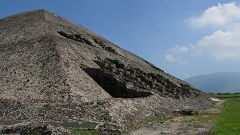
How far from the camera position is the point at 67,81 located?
33031 mm

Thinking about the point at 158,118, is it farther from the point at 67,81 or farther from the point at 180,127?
the point at 67,81

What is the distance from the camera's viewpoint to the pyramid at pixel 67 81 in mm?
27312

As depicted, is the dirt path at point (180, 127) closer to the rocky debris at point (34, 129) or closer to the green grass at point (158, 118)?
the green grass at point (158, 118)

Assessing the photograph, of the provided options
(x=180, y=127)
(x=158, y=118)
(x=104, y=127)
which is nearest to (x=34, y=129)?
(x=104, y=127)

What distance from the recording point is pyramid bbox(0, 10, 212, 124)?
2731 centimetres

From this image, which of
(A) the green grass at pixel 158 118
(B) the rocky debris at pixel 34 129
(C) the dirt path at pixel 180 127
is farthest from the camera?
(A) the green grass at pixel 158 118

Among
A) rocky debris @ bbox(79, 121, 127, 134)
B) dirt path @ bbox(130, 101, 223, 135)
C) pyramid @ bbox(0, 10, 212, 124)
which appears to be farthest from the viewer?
pyramid @ bbox(0, 10, 212, 124)

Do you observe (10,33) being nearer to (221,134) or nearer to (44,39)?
(44,39)

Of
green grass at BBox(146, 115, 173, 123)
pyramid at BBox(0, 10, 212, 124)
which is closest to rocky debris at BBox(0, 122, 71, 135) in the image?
pyramid at BBox(0, 10, 212, 124)

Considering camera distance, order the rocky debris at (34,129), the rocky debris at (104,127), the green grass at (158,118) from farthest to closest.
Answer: the green grass at (158,118)
the rocky debris at (104,127)
the rocky debris at (34,129)

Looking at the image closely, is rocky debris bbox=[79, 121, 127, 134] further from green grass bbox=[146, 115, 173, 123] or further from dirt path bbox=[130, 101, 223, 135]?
green grass bbox=[146, 115, 173, 123]

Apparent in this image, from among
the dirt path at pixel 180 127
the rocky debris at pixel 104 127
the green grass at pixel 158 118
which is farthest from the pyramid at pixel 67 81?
the dirt path at pixel 180 127

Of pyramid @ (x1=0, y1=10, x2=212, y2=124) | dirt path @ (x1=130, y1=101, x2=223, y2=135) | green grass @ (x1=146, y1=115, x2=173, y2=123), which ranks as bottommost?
dirt path @ (x1=130, y1=101, x2=223, y2=135)

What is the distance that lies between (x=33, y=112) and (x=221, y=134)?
11.7 m
